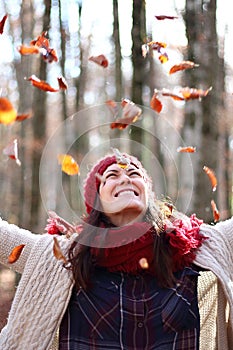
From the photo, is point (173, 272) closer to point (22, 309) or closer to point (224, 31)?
point (22, 309)

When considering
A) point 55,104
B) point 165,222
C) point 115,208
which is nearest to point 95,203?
point 115,208

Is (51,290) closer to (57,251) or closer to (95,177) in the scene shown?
(57,251)

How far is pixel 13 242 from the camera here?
11.1 feet

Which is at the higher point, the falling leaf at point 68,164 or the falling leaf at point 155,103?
the falling leaf at point 155,103

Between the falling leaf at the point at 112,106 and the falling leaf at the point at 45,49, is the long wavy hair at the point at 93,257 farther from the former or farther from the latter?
the falling leaf at the point at 45,49

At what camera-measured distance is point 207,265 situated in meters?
3.29

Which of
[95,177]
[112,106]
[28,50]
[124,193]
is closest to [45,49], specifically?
[28,50]

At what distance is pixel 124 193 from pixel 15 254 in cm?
66

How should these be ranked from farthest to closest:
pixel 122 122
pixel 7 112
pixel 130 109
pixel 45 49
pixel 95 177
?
pixel 45 49
pixel 122 122
pixel 130 109
pixel 95 177
pixel 7 112

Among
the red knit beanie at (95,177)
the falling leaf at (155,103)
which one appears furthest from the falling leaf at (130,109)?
the red knit beanie at (95,177)

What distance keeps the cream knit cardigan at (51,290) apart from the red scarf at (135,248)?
0.13 metres

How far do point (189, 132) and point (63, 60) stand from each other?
9.00 feet

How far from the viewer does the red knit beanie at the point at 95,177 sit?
335 cm

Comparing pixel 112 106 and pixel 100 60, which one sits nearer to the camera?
pixel 112 106
